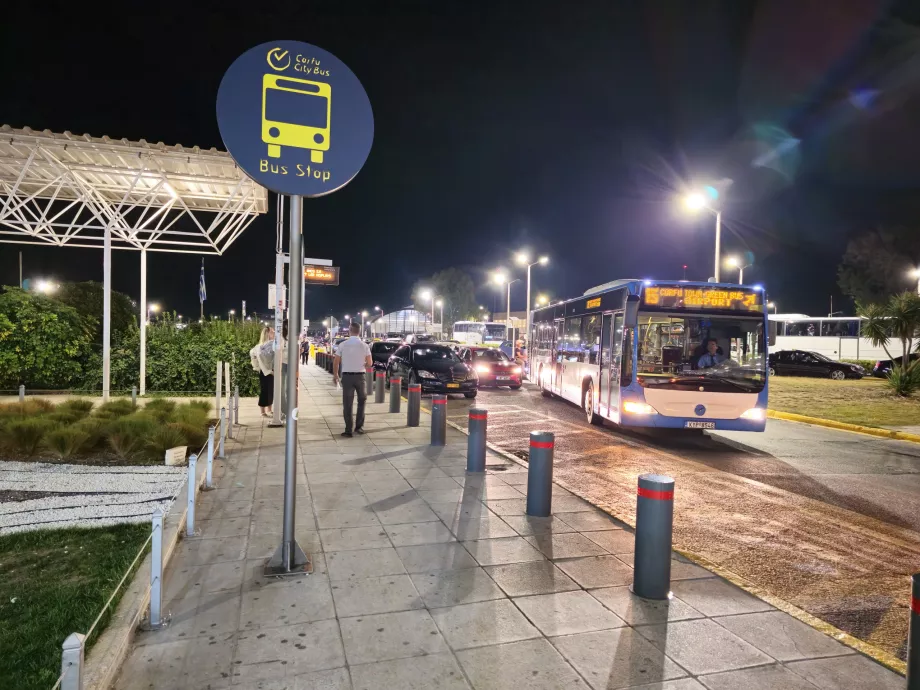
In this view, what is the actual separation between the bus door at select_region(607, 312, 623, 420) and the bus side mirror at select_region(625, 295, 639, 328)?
73cm

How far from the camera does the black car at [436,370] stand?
719 inches

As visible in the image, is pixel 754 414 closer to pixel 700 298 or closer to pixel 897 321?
pixel 700 298

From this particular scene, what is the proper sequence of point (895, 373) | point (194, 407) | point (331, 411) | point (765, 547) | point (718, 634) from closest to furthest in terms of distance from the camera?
1. point (718, 634)
2. point (765, 547)
3. point (194, 407)
4. point (331, 411)
5. point (895, 373)

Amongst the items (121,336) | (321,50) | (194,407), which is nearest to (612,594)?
(321,50)

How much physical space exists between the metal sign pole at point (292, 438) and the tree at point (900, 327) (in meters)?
21.3

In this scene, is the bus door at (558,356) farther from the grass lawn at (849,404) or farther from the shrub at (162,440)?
the shrub at (162,440)

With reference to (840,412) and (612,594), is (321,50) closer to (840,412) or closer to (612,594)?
(612,594)

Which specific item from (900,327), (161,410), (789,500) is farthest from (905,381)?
(161,410)

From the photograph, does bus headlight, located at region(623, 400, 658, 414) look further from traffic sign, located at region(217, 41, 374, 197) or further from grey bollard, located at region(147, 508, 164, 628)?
grey bollard, located at region(147, 508, 164, 628)

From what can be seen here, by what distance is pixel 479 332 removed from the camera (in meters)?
53.1

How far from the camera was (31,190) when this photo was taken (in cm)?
1399

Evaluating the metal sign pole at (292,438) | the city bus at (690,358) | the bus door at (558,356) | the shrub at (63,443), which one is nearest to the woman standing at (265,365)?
the shrub at (63,443)

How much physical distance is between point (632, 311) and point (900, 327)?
52.8ft

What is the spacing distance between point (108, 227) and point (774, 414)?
16991 mm
